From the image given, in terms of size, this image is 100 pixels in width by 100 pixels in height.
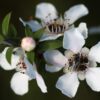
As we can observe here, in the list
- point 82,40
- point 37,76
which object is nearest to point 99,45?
point 82,40

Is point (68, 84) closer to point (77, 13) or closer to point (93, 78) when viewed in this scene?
point (93, 78)

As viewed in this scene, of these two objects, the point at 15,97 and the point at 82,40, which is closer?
the point at 82,40

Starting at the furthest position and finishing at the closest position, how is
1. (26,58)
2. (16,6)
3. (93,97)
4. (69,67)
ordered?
(16,6)
(93,97)
(69,67)
(26,58)

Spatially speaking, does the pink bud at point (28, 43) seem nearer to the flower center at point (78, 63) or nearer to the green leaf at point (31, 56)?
the green leaf at point (31, 56)

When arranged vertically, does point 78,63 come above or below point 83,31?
below

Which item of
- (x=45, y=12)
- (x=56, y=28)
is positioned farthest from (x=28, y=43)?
(x=45, y=12)

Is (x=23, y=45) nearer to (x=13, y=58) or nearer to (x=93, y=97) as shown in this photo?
(x=13, y=58)
